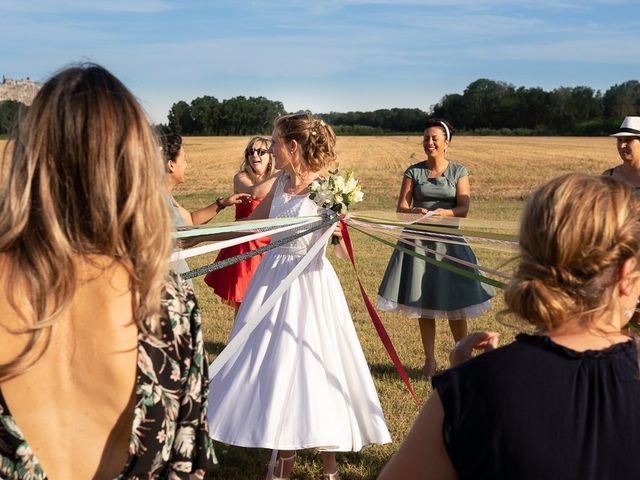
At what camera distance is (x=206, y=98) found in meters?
94.9

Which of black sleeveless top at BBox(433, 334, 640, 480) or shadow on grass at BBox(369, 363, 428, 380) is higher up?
black sleeveless top at BBox(433, 334, 640, 480)

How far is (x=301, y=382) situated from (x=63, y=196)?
3.24 metres

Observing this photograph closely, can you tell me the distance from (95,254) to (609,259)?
4.05ft

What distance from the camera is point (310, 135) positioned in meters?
5.48

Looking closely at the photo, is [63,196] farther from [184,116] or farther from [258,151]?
A: [184,116]

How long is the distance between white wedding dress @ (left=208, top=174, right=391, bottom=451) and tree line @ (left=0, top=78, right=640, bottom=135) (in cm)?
Answer: 7669

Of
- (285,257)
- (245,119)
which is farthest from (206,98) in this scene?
(285,257)

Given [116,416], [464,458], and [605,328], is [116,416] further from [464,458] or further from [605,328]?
[605,328]

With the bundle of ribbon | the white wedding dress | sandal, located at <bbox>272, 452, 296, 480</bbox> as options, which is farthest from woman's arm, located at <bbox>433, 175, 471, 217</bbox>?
sandal, located at <bbox>272, 452, 296, 480</bbox>

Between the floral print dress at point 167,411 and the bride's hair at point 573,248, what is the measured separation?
2.82 feet

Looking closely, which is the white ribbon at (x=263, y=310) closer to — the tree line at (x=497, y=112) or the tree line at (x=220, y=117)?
the tree line at (x=497, y=112)

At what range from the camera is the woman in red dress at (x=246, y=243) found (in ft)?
26.2

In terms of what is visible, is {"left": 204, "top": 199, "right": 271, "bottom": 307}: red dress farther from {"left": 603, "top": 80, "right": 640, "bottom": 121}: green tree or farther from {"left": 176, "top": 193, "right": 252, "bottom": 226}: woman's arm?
{"left": 603, "top": 80, "right": 640, "bottom": 121}: green tree

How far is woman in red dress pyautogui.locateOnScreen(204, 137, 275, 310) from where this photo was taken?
799 cm
